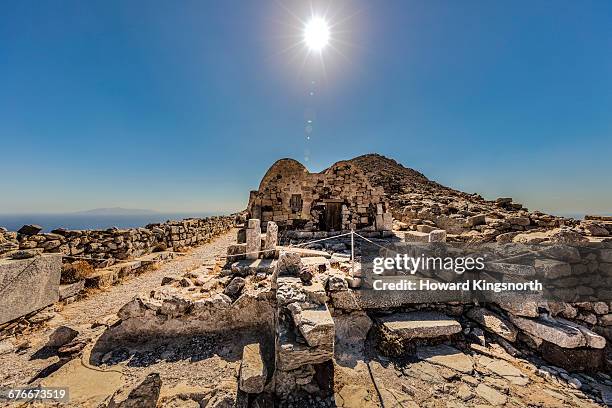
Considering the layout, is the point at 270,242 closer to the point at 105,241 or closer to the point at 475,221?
the point at 105,241

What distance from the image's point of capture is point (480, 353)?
4199 millimetres

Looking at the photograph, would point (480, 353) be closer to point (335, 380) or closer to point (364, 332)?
point (364, 332)

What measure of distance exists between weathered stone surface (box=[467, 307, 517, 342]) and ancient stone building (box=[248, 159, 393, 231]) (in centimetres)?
813

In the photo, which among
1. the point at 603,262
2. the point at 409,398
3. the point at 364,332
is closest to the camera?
the point at 409,398

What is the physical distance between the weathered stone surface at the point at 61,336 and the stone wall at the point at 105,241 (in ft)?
7.65

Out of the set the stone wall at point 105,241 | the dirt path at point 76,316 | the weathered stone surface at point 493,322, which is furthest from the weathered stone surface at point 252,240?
the weathered stone surface at point 493,322

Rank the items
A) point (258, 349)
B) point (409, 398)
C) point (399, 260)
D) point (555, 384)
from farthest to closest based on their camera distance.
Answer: point (399, 260), point (258, 349), point (555, 384), point (409, 398)

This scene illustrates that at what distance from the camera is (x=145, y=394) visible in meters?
3.31

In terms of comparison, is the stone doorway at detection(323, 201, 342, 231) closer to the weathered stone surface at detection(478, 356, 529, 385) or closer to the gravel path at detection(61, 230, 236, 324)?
the gravel path at detection(61, 230, 236, 324)

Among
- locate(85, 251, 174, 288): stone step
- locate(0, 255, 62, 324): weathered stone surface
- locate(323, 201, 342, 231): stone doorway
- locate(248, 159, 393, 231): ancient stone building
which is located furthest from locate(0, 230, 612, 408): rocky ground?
locate(323, 201, 342, 231): stone doorway

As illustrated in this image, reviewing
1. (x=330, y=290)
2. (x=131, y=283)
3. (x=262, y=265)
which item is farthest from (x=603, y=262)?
(x=131, y=283)

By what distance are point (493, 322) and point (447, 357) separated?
1.33 m

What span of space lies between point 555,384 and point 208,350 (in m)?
5.78

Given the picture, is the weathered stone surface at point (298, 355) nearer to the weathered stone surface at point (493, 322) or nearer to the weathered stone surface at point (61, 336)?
the weathered stone surface at point (493, 322)
